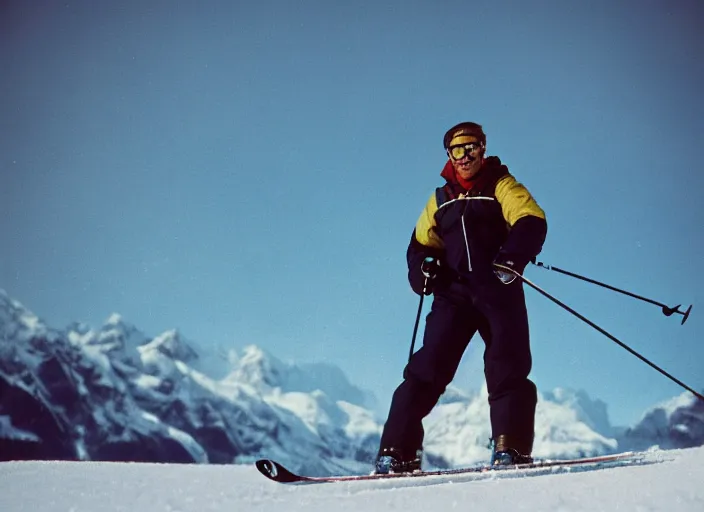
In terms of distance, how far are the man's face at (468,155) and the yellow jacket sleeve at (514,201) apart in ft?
0.84

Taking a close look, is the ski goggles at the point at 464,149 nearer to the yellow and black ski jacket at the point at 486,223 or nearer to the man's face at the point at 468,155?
the man's face at the point at 468,155

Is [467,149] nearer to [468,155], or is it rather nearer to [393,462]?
[468,155]

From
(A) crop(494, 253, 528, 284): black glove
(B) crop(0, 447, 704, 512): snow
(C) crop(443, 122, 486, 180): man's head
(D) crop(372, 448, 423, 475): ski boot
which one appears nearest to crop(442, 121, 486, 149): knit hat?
(C) crop(443, 122, 486, 180): man's head

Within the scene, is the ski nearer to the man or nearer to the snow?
the snow

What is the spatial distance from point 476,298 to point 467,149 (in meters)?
1.15

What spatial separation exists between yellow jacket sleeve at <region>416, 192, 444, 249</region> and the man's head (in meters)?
0.33

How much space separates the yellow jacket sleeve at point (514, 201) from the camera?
13.0ft

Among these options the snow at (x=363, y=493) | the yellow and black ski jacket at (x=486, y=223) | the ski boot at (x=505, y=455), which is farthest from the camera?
the yellow and black ski jacket at (x=486, y=223)

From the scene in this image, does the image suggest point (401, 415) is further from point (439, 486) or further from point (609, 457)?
point (439, 486)

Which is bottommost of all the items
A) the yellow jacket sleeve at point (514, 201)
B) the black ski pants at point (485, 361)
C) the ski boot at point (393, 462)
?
the ski boot at point (393, 462)

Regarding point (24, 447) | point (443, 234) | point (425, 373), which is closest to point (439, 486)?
point (425, 373)

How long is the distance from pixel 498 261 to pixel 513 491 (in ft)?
6.45

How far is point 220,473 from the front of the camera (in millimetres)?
3121

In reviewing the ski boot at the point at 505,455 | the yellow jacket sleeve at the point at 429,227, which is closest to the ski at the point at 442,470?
the ski boot at the point at 505,455
